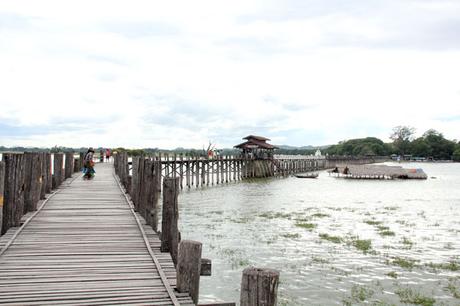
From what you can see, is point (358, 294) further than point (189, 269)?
Yes

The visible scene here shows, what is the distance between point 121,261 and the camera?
24.5 ft

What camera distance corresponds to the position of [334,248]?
15594mm

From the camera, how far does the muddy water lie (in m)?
11.0

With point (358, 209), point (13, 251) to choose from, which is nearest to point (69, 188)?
point (13, 251)

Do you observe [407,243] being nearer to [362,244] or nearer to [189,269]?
[362,244]

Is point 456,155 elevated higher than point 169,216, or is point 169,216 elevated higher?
point 456,155

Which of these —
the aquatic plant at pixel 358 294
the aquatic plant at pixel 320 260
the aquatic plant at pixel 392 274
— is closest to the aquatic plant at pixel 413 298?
the aquatic plant at pixel 358 294

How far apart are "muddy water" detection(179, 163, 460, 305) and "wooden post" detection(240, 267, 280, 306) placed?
6.51 meters

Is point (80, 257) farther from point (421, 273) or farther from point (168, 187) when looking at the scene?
point (421, 273)

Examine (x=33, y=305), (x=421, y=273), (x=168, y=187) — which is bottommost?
(x=421, y=273)

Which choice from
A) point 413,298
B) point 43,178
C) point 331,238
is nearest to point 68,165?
point 43,178

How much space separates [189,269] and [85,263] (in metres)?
2.15

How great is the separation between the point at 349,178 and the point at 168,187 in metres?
55.5

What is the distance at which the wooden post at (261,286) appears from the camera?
13.0ft
